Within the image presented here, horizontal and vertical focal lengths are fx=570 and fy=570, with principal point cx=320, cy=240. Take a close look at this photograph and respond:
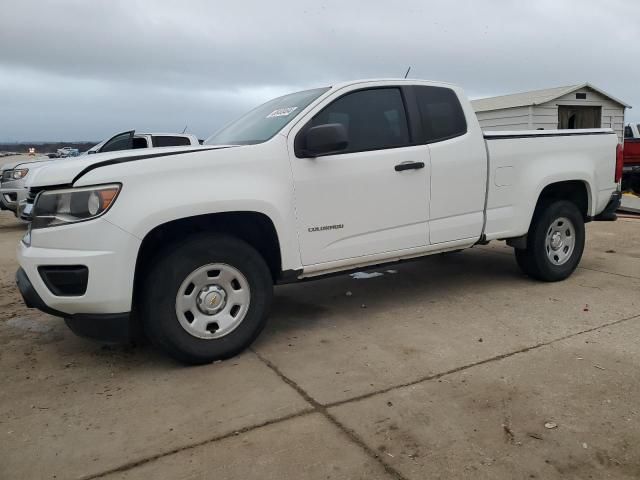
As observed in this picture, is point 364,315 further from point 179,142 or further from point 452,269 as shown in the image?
point 179,142

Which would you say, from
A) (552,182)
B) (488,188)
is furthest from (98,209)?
(552,182)

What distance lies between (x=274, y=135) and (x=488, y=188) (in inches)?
82.6

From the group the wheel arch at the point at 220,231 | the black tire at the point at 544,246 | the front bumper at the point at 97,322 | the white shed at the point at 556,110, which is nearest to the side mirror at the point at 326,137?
the wheel arch at the point at 220,231

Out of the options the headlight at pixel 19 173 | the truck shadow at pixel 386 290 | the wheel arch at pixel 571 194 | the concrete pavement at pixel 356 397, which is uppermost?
the headlight at pixel 19 173

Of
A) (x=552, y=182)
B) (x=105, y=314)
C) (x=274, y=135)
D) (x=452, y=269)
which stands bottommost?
(x=452, y=269)

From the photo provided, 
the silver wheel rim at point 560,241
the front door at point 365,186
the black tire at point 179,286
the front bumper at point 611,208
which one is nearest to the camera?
the black tire at point 179,286

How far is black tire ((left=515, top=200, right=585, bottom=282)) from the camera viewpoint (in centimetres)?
567

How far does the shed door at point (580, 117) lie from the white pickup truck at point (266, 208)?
13.9 meters

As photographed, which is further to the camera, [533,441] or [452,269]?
[452,269]

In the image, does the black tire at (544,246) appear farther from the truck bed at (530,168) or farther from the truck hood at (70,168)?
the truck hood at (70,168)

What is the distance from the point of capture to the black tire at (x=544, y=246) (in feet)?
18.6

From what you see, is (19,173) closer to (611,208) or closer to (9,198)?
(9,198)

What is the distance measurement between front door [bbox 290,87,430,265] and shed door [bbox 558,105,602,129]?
1523cm

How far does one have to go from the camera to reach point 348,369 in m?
3.81
